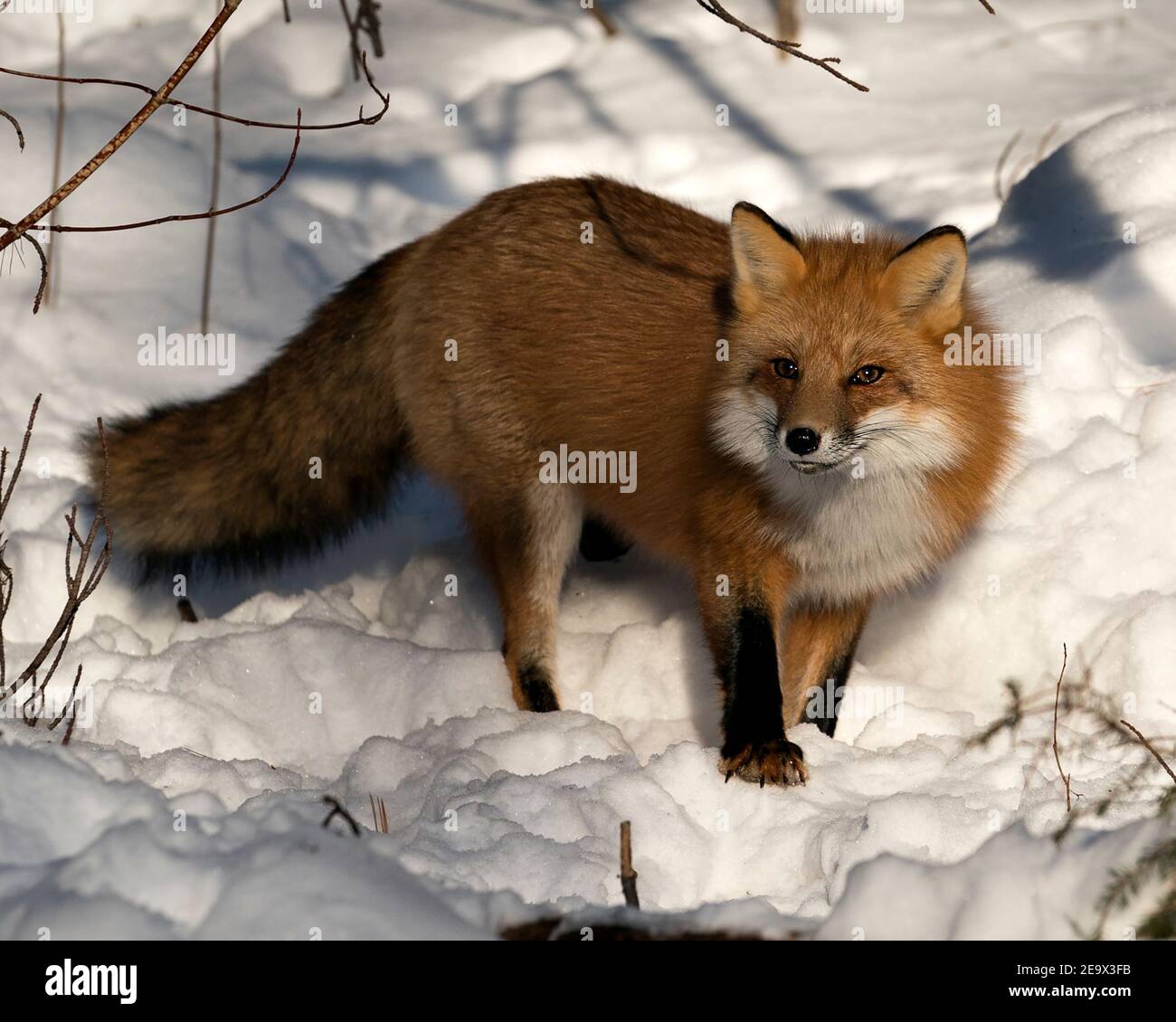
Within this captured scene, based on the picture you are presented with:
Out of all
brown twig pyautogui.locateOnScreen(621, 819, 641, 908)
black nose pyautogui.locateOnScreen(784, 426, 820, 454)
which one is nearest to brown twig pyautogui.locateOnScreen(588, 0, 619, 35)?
black nose pyautogui.locateOnScreen(784, 426, 820, 454)

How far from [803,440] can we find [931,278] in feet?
2.09

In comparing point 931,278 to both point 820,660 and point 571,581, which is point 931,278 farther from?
point 571,581

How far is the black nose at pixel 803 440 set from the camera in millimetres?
3188

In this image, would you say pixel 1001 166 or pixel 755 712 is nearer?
pixel 755 712

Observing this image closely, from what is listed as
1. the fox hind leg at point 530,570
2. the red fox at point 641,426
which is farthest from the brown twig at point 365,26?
the fox hind leg at point 530,570

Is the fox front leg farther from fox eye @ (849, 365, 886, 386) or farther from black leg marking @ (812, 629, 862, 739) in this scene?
fox eye @ (849, 365, 886, 386)

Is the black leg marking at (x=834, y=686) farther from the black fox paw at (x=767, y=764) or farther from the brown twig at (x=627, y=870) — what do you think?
the brown twig at (x=627, y=870)

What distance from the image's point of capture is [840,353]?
11.2ft

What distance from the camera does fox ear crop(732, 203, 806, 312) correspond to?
11.6 feet

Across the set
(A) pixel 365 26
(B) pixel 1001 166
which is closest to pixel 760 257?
(B) pixel 1001 166

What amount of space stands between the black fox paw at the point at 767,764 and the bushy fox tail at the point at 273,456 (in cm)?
184

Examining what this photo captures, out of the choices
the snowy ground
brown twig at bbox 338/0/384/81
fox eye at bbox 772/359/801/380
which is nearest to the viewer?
the snowy ground

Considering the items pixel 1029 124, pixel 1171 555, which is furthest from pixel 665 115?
pixel 1171 555
